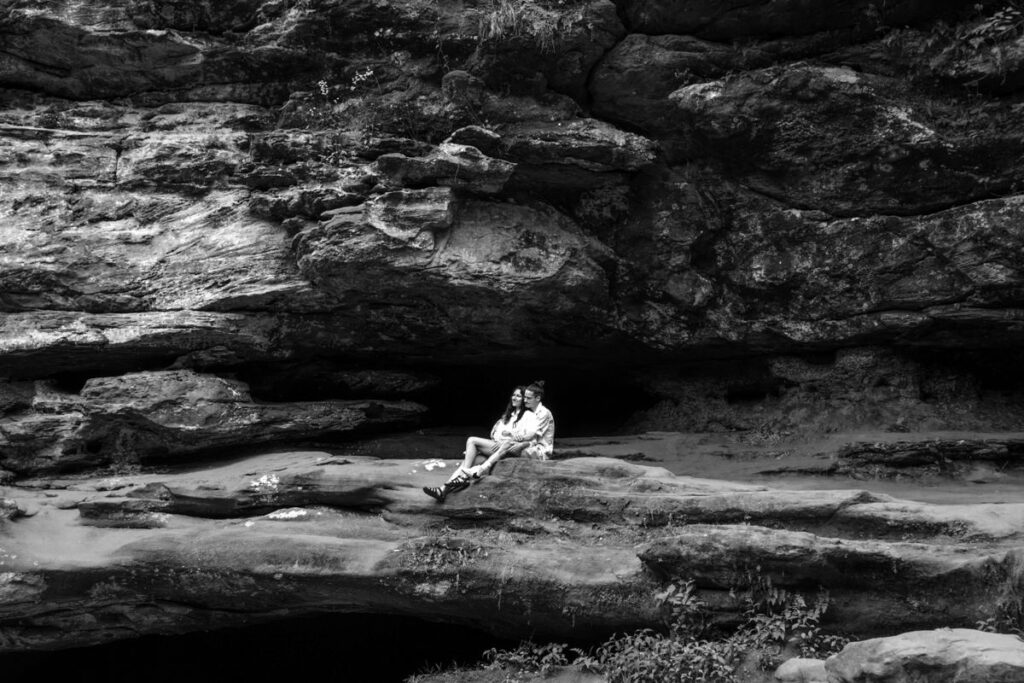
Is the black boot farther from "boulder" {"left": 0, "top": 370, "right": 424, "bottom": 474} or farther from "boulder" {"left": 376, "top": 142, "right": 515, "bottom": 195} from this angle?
"boulder" {"left": 376, "top": 142, "right": 515, "bottom": 195}

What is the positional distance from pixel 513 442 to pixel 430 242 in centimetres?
255

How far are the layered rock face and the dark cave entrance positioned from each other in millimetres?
2510

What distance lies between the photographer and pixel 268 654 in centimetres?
1265

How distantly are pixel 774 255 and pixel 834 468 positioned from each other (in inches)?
107

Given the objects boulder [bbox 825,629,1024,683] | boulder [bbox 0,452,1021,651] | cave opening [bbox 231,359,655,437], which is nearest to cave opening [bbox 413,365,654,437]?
cave opening [bbox 231,359,655,437]

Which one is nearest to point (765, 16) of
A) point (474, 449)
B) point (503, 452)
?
point (503, 452)

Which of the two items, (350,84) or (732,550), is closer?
(732,550)

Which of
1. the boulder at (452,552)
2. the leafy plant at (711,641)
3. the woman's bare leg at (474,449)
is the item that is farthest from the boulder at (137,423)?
the leafy plant at (711,641)

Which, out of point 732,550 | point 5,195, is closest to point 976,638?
point 732,550

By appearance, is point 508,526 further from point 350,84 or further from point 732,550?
point 350,84

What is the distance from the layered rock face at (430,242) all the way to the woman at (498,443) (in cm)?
26

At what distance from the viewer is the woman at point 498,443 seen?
9.37 m

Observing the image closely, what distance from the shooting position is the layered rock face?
395 inches

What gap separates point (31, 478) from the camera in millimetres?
10875
